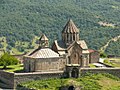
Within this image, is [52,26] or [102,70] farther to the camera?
[52,26]

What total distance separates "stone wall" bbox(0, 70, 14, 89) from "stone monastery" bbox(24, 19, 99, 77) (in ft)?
12.2

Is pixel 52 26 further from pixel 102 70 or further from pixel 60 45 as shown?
pixel 102 70

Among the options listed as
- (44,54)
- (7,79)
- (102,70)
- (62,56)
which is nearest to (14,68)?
(7,79)

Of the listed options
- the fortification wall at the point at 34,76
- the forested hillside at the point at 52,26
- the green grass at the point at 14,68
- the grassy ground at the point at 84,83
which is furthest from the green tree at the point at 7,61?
the forested hillside at the point at 52,26

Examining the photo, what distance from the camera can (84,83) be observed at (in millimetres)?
81688

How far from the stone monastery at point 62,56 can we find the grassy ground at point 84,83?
2.08 m

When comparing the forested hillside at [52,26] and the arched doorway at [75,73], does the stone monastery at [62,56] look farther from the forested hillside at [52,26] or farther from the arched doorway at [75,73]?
the forested hillside at [52,26]

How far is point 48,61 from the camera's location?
85.4 m

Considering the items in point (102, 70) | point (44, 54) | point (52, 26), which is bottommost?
point (102, 70)

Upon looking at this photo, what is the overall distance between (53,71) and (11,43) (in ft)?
311

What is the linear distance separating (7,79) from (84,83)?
11.3 m

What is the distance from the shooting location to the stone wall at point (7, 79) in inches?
3253

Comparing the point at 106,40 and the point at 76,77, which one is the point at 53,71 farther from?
the point at 106,40

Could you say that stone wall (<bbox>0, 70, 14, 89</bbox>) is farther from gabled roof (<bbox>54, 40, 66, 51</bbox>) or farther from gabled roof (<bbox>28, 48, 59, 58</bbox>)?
gabled roof (<bbox>54, 40, 66, 51</bbox>)
